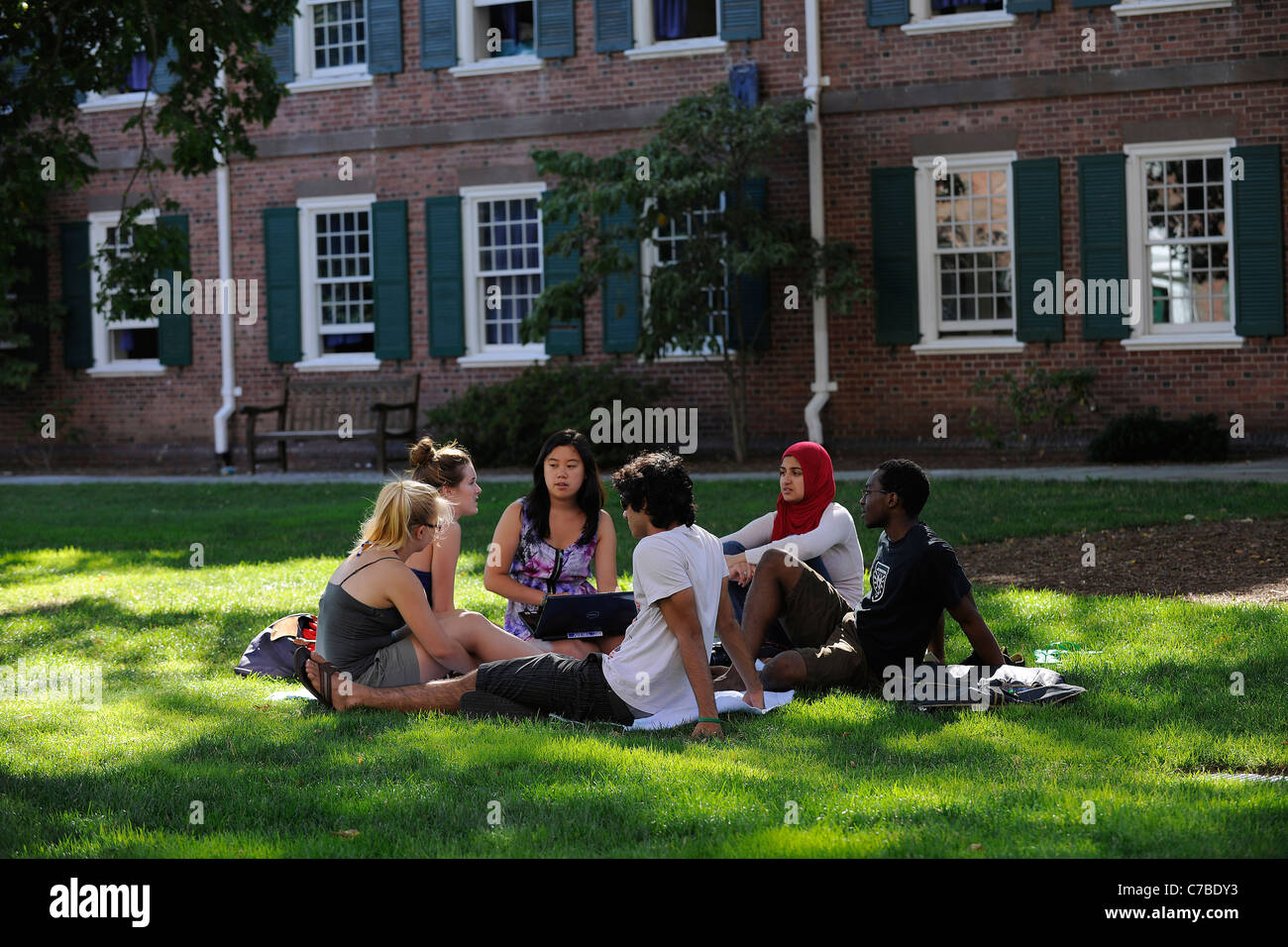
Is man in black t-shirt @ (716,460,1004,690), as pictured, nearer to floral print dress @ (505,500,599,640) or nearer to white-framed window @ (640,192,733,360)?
floral print dress @ (505,500,599,640)

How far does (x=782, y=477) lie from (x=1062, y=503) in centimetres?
582

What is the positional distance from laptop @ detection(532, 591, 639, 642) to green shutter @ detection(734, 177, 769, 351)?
11.3 m

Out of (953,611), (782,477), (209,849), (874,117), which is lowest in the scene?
(209,849)

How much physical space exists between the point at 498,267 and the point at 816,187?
4326 millimetres

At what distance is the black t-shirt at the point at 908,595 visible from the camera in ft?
20.6

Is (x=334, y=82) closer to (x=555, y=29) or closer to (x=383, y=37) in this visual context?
(x=383, y=37)

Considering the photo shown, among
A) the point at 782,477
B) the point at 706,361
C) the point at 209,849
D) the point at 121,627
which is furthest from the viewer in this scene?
the point at 706,361

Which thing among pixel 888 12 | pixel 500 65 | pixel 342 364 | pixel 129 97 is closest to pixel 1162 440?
pixel 888 12

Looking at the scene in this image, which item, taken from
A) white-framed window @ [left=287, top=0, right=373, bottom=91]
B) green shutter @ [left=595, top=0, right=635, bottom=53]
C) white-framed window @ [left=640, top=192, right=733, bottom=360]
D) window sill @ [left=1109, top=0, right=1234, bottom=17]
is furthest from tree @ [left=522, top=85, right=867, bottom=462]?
white-framed window @ [left=287, top=0, right=373, bottom=91]

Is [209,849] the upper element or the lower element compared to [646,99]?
lower

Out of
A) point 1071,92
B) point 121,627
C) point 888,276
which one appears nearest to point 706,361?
point 888,276

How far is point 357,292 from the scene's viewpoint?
66.5ft

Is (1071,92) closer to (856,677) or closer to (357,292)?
(357,292)

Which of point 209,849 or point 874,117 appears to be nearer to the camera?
point 209,849
